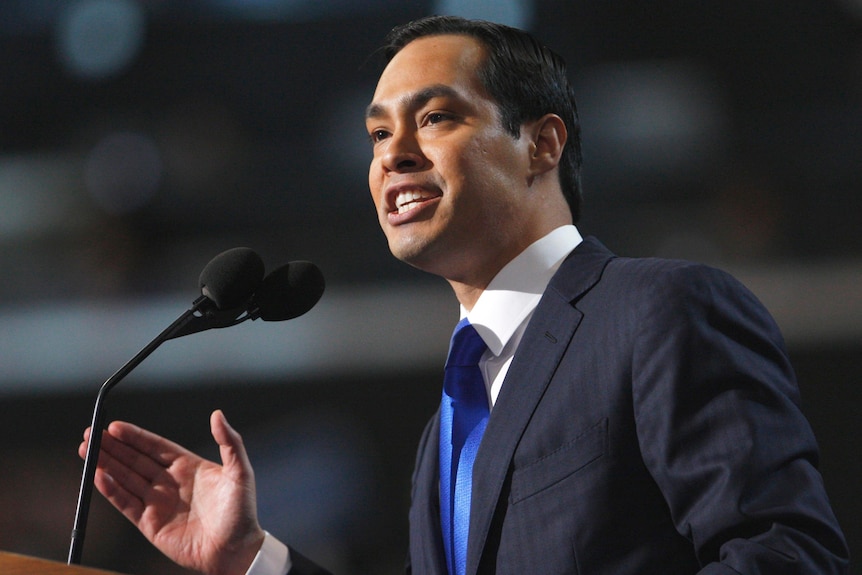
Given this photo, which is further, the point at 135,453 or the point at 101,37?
the point at 101,37

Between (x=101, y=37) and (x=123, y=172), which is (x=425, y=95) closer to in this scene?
(x=123, y=172)

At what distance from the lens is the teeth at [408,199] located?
1.44 metres

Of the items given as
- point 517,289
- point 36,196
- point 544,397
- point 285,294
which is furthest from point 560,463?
point 36,196

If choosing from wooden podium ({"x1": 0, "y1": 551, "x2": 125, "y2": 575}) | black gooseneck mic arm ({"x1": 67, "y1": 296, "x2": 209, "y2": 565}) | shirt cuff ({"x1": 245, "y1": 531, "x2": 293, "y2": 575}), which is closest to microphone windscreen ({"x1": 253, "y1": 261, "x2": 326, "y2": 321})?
black gooseneck mic arm ({"x1": 67, "y1": 296, "x2": 209, "y2": 565})

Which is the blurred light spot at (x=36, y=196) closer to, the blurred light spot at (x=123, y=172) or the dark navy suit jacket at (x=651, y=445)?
the blurred light spot at (x=123, y=172)

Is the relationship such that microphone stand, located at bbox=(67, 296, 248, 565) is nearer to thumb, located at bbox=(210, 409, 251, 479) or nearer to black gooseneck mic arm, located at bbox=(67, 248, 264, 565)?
black gooseneck mic arm, located at bbox=(67, 248, 264, 565)

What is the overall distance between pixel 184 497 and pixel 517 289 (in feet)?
2.01

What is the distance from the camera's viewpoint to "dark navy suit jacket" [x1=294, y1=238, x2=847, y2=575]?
100 centimetres

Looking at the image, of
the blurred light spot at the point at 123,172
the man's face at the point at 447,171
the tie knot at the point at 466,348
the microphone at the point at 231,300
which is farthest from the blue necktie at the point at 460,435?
the blurred light spot at the point at 123,172

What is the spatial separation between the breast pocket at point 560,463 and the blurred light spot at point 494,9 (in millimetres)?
2760

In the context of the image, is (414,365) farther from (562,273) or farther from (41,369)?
(562,273)

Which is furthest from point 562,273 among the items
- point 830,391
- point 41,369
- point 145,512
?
point 41,369

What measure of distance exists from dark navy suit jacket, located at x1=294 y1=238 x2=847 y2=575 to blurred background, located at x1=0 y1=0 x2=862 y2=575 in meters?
2.39

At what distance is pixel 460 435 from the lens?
1.36 metres
